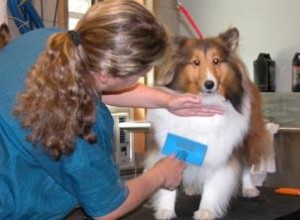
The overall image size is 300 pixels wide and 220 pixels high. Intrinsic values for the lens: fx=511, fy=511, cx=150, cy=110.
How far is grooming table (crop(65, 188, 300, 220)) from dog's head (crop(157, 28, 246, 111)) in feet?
1.21

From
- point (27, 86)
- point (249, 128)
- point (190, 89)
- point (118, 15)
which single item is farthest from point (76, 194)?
point (249, 128)

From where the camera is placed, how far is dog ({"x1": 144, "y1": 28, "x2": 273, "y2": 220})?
1.80 m

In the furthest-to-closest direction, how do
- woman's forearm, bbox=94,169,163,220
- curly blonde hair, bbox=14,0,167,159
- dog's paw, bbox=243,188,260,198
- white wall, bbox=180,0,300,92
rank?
white wall, bbox=180,0,300,92 → dog's paw, bbox=243,188,260,198 → woman's forearm, bbox=94,169,163,220 → curly blonde hair, bbox=14,0,167,159

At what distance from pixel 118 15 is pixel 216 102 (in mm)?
907

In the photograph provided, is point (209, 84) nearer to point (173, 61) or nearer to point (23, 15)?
point (173, 61)

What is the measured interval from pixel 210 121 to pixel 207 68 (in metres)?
0.20

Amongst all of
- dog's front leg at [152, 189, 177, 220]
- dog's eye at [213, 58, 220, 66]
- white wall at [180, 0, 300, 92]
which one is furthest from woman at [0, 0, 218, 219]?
white wall at [180, 0, 300, 92]

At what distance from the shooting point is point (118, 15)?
1051mm

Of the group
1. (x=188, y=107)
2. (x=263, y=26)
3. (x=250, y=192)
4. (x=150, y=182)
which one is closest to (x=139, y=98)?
(x=188, y=107)

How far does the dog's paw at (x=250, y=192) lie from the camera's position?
210 cm

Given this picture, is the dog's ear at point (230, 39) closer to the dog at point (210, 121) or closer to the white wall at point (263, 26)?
the dog at point (210, 121)

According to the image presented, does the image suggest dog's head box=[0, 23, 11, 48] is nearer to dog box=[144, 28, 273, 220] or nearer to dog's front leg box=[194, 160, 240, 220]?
dog box=[144, 28, 273, 220]

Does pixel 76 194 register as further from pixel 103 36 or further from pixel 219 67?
pixel 219 67

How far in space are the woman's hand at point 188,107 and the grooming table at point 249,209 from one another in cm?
36
